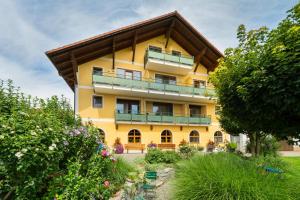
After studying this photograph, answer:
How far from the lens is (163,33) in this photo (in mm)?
24438

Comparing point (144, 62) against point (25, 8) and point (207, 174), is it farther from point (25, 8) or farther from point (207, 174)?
point (207, 174)

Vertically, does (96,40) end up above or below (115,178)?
above

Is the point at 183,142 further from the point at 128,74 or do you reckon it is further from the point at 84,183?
the point at 84,183

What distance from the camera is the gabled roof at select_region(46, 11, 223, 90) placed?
18.7 m

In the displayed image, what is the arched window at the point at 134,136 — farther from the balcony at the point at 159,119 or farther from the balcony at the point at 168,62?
the balcony at the point at 168,62

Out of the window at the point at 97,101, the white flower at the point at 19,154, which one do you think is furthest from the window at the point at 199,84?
the white flower at the point at 19,154

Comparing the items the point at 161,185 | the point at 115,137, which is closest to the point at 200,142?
the point at 115,137

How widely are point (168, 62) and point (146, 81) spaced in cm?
355

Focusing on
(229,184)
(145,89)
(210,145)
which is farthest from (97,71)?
(229,184)

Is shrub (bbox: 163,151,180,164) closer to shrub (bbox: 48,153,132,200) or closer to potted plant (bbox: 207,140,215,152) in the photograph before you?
shrub (bbox: 48,153,132,200)

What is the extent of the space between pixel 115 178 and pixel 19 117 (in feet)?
14.1

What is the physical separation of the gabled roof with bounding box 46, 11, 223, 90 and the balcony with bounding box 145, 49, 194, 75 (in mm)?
2008

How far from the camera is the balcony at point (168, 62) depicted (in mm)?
22344

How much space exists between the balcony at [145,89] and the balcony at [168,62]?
2.28 m
